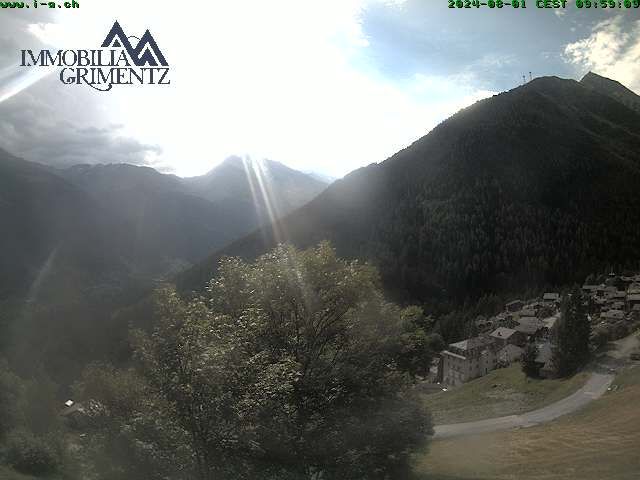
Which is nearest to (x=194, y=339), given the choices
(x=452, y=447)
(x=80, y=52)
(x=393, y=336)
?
(x=393, y=336)

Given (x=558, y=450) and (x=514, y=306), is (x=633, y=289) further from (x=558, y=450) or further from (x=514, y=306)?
(x=558, y=450)

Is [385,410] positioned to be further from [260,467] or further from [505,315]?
[505,315]

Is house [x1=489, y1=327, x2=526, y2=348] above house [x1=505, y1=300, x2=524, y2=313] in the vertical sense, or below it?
above

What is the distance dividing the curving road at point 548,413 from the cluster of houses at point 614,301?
22602 millimetres

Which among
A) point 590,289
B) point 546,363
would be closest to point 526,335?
point 546,363

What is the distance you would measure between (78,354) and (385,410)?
543 ft

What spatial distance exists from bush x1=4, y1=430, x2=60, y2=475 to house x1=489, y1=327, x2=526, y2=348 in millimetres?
106337

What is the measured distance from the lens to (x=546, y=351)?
273 feet

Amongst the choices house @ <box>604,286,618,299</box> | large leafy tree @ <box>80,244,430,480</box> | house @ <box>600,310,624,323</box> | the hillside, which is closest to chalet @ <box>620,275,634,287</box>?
house @ <box>604,286,618,299</box>

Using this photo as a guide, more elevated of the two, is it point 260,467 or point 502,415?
point 260,467

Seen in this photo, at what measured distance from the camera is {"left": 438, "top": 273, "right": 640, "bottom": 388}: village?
84.2 m

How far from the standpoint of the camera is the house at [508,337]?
115 metres

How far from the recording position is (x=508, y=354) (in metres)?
108

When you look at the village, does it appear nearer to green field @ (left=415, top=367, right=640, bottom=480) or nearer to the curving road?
the curving road
